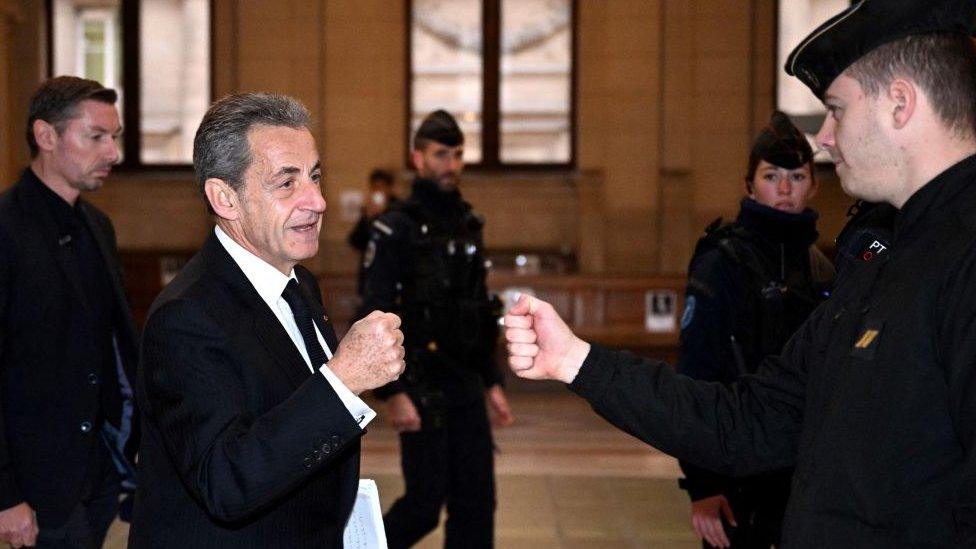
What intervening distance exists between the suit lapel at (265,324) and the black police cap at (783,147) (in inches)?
85.9

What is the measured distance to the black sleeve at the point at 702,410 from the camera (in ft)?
7.89

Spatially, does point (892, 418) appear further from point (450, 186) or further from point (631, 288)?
point (631, 288)

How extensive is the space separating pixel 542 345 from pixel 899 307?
2.47ft

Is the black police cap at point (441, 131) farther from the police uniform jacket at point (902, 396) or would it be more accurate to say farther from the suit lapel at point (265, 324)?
the police uniform jacket at point (902, 396)

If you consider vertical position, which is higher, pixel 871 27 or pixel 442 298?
pixel 871 27

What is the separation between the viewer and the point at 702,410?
246 centimetres

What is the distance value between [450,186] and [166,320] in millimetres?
3093

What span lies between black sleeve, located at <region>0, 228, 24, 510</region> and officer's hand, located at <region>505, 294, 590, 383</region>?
186 cm

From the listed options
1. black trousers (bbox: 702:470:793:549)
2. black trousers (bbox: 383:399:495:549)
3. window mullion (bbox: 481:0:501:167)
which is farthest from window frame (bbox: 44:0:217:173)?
black trousers (bbox: 702:470:793:549)

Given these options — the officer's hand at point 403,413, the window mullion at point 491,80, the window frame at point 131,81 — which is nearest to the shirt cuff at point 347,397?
the officer's hand at point 403,413

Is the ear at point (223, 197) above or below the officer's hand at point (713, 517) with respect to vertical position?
above

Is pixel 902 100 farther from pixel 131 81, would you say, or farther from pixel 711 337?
pixel 131 81

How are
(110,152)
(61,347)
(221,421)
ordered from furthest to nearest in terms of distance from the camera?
(110,152) < (61,347) < (221,421)

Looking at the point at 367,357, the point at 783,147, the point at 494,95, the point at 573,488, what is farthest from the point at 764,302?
the point at 494,95
